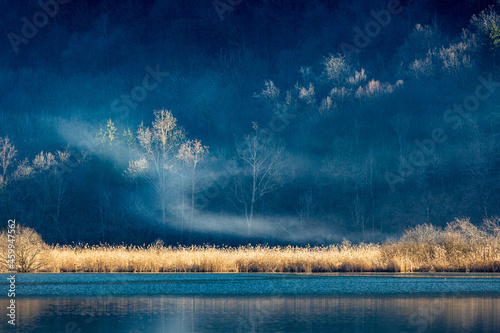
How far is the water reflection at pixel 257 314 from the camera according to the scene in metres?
12.6

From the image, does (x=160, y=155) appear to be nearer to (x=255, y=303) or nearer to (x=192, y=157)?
(x=192, y=157)

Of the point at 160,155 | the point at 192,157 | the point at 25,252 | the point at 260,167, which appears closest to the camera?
the point at 25,252

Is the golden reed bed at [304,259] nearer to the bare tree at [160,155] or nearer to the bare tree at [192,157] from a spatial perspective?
the bare tree at [192,157]

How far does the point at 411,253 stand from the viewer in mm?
30094

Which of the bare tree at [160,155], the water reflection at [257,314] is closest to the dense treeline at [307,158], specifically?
the bare tree at [160,155]

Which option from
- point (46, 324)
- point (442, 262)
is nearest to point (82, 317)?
point (46, 324)

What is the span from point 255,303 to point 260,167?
186ft

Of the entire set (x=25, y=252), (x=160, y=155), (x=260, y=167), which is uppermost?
(x=160, y=155)

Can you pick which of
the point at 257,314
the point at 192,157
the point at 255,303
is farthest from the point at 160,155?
the point at 257,314

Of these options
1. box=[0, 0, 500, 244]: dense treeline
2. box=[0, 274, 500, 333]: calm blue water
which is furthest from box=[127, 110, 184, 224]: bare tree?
box=[0, 274, 500, 333]: calm blue water

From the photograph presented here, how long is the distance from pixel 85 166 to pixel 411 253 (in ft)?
200

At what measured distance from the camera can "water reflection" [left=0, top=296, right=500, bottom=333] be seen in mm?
12555

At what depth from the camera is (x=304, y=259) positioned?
29.7 metres

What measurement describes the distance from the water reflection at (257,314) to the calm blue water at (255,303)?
0.07ft
